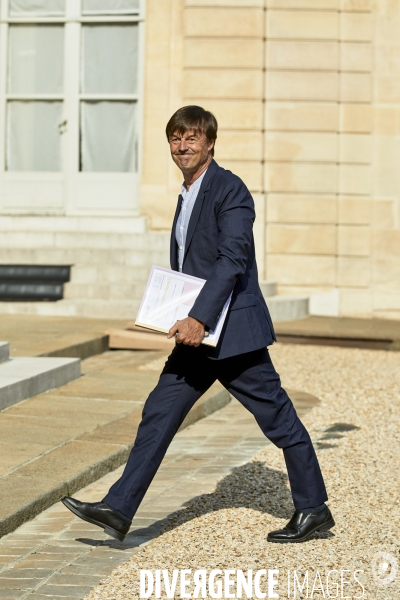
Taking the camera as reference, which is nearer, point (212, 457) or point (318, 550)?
point (318, 550)

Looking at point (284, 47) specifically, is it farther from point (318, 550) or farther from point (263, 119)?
point (318, 550)

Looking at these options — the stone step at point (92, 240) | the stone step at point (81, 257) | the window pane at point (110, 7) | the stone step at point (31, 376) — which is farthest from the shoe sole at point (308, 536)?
the window pane at point (110, 7)

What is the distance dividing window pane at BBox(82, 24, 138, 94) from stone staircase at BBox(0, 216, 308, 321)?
6.03 feet

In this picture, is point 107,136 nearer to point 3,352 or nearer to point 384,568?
point 3,352

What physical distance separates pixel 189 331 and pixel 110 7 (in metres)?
10.9

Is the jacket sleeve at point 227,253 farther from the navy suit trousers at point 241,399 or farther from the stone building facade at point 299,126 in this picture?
the stone building facade at point 299,126

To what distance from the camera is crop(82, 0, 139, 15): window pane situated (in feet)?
45.9

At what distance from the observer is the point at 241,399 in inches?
168

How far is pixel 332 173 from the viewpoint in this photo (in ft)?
45.0

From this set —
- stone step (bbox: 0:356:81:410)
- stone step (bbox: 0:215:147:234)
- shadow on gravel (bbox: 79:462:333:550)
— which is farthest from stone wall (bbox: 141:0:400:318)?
shadow on gravel (bbox: 79:462:333:550)

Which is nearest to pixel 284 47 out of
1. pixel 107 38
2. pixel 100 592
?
pixel 107 38

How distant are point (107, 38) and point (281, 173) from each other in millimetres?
2989

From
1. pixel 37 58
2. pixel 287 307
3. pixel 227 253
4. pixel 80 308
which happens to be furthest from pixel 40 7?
pixel 227 253

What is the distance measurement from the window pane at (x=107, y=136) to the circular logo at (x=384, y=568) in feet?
35.3
